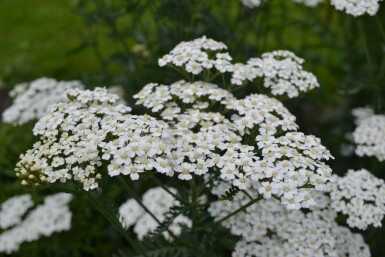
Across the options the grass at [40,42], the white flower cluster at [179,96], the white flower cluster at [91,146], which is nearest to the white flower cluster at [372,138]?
the white flower cluster at [179,96]

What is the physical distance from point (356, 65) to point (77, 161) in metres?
3.26

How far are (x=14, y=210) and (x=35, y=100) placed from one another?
91 cm

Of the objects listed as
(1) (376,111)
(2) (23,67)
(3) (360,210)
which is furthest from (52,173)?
(2) (23,67)

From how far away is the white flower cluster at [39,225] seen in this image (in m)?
3.69

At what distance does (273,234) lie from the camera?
302 cm

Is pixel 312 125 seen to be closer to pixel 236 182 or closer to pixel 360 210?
pixel 360 210

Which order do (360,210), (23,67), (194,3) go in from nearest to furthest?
1. (360,210)
2. (194,3)
3. (23,67)

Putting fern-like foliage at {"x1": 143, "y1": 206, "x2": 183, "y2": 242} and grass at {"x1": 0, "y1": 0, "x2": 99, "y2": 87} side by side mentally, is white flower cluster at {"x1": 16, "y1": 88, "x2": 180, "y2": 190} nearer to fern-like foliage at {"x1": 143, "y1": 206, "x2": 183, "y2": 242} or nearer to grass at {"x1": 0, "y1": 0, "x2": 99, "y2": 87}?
fern-like foliage at {"x1": 143, "y1": 206, "x2": 183, "y2": 242}

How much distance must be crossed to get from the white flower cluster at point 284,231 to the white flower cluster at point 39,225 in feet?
4.20

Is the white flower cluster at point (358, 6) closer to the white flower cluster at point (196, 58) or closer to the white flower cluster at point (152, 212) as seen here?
the white flower cluster at point (196, 58)

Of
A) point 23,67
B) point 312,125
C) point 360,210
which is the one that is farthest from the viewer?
point 23,67

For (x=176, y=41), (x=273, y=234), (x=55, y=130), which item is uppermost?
(x=176, y=41)

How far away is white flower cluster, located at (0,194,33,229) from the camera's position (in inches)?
150

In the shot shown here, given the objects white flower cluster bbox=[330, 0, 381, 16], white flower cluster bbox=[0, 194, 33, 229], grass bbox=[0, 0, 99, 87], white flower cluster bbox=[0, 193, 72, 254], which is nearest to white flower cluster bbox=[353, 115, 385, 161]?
white flower cluster bbox=[330, 0, 381, 16]
